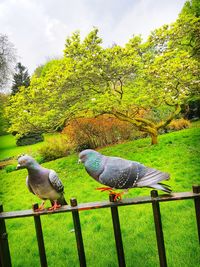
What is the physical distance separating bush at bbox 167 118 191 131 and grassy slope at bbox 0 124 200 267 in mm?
30

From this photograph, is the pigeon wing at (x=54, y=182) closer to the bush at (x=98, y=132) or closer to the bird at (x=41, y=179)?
the bird at (x=41, y=179)

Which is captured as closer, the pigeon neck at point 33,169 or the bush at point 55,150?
the pigeon neck at point 33,169

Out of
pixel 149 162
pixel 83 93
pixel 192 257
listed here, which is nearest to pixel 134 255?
pixel 192 257

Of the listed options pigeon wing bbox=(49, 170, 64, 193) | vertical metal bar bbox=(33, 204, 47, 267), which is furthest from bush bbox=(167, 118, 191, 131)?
vertical metal bar bbox=(33, 204, 47, 267)

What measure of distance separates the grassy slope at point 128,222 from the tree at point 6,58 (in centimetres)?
62

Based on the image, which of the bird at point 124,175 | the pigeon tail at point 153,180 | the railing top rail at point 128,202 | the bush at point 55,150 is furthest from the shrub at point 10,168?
the pigeon tail at point 153,180

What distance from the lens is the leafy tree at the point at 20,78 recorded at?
189 centimetres

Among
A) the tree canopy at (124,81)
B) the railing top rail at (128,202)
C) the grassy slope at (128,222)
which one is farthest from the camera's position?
the tree canopy at (124,81)

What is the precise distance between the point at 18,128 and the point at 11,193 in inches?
15.4

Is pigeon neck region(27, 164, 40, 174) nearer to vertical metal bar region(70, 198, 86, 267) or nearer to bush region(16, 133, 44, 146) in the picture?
vertical metal bar region(70, 198, 86, 267)

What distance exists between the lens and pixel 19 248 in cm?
180

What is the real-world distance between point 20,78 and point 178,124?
3.23 feet

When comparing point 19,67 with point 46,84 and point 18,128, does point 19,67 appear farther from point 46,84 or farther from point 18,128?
point 18,128

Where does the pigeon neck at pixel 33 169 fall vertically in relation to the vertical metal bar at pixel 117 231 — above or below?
above
